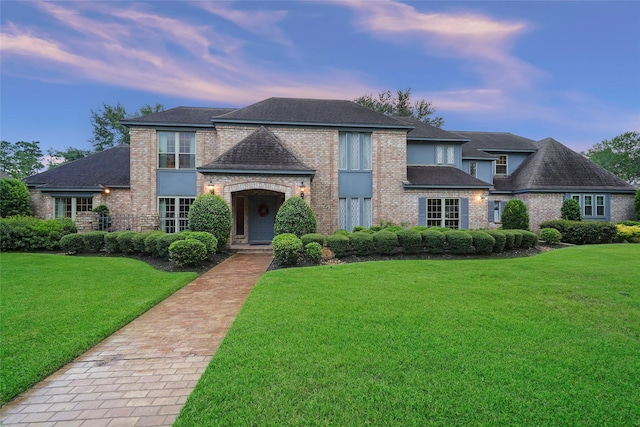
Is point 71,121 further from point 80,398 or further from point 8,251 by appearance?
point 80,398

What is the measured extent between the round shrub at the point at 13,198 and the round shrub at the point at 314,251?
16.5 m

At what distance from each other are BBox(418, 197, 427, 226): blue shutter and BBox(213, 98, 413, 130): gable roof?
4.24 m

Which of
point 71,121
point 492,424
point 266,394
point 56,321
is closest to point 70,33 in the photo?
point 56,321

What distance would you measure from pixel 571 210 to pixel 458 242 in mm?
12880

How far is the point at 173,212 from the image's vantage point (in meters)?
15.5

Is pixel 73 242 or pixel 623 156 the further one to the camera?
pixel 623 156

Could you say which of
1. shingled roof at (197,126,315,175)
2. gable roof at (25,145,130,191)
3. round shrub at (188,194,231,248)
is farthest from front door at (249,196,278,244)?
gable roof at (25,145,130,191)

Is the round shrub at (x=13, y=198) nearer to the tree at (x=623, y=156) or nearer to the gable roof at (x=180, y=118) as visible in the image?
the gable roof at (x=180, y=118)

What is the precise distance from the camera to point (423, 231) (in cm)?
1106

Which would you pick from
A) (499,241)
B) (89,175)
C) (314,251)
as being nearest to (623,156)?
(499,241)

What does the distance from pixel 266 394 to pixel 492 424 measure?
199cm

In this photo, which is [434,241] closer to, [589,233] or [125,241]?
[589,233]

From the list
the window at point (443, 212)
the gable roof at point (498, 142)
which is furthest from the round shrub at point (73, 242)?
the gable roof at point (498, 142)

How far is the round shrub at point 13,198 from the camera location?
14.4m
